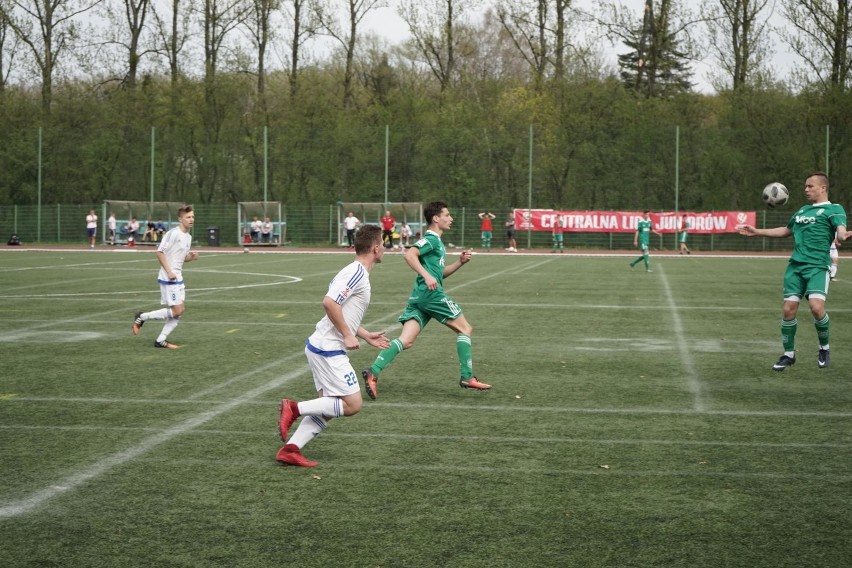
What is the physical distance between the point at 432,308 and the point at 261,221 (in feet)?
141

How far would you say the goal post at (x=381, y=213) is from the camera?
5112cm

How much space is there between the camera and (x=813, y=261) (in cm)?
1114

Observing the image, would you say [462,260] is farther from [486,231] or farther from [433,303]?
[486,231]

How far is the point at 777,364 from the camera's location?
36.3ft

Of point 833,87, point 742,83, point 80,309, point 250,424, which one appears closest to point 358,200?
point 742,83

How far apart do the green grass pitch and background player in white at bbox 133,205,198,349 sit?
40cm

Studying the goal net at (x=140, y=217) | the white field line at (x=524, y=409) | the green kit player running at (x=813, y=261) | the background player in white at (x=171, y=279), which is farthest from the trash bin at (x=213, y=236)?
the white field line at (x=524, y=409)

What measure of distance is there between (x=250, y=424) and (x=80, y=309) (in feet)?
33.8

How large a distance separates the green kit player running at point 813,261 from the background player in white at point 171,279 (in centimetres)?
664

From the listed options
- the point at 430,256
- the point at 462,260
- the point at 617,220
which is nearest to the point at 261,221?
the point at 617,220

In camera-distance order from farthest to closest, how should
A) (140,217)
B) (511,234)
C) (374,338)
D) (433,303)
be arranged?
1. (140,217)
2. (511,234)
3. (433,303)
4. (374,338)

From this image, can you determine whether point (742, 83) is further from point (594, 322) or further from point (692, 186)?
point (594, 322)

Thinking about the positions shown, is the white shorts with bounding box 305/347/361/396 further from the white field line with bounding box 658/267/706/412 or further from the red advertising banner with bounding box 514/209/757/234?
the red advertising banner with bounding box 514/209/757/234

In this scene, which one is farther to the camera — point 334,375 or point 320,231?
point 320,231
